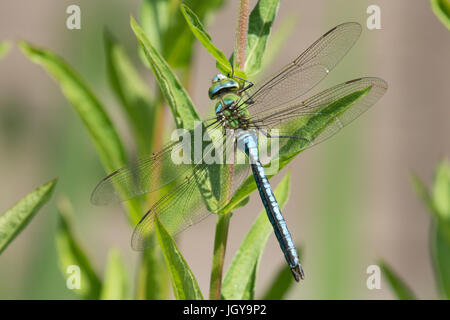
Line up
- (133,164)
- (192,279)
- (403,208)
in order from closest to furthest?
(192,279) → (133,164) → (403,208)

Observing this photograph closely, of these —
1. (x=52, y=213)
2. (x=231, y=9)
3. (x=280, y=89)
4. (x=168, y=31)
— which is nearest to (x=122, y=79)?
(x=168, y=31)

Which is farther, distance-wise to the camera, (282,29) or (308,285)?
(308,285)

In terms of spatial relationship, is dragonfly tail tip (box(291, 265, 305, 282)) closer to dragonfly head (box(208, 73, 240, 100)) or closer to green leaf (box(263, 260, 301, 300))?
green leaf (box(263, 260, 301, 300))

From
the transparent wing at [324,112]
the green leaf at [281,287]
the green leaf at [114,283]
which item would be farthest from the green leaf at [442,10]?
the green leaf at [114,283]

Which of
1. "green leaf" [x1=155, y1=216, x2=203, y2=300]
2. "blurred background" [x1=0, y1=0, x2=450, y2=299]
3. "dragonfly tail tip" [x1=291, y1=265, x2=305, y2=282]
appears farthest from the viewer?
"blurred background" [x1=0, y1=0, x2=450, y2=299]

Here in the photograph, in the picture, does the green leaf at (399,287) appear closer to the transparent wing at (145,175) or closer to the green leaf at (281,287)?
the green leaf at (281,287)

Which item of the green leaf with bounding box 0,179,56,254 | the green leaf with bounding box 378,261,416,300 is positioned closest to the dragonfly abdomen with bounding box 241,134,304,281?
the green leaf with bounding box 378,261,416,300

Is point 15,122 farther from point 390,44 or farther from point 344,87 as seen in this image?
point 390,44
